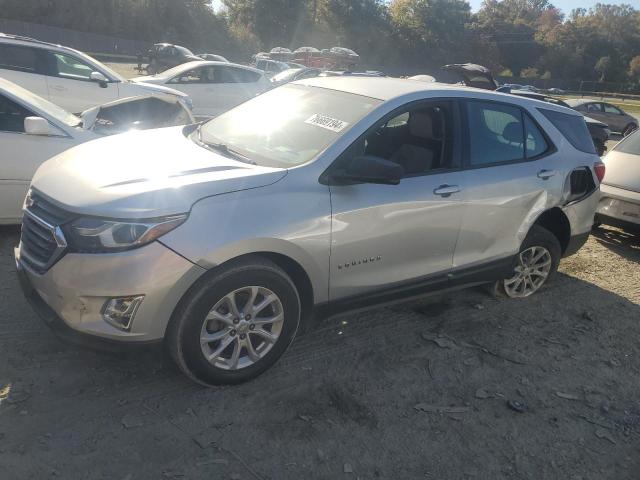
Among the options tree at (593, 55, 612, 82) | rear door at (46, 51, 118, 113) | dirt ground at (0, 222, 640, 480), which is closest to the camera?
dirt ground at (0, 222, 640, 480)

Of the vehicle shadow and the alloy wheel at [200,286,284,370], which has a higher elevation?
the alloy wheel at [200,286,284,370]

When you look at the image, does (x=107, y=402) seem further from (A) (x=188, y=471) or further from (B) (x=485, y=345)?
(B) (x=485, y=345)

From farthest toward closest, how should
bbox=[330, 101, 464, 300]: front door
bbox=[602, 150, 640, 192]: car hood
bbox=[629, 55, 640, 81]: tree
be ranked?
bbox=[629, 55, 640, 81]: tree → bbox=[602, 150, 640, 192]: car hood → bbox=[330, 101, 464, 300]: front door

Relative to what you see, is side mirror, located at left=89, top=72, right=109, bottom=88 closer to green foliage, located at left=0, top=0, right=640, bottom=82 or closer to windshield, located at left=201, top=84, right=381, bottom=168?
windshield, located at left=201, top=84, right=381, bottom=168

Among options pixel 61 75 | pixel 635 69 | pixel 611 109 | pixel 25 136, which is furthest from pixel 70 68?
pixel 635 69

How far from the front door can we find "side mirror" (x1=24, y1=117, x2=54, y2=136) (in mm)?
3005

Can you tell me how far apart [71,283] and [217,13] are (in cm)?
7225

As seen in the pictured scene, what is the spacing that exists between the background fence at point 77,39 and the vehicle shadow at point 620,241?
4447 cm

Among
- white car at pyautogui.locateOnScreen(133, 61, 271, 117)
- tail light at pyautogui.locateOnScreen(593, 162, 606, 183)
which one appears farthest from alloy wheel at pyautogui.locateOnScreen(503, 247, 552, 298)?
white car at pyautogui.locateOnScreen(133, 61, 271, 117)

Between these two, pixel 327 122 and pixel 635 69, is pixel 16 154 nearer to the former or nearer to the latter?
pixel 327 122

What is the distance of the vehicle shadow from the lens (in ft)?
21.4

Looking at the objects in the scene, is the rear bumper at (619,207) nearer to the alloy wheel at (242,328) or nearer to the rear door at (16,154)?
the alloy wheel at (242,328)

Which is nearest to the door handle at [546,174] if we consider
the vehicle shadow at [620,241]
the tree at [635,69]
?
the vehicle shadow at [620,241]

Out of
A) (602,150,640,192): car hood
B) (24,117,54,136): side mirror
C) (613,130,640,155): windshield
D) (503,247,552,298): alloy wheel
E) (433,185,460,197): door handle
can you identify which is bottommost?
(503,247,552,298): alloy wheel
